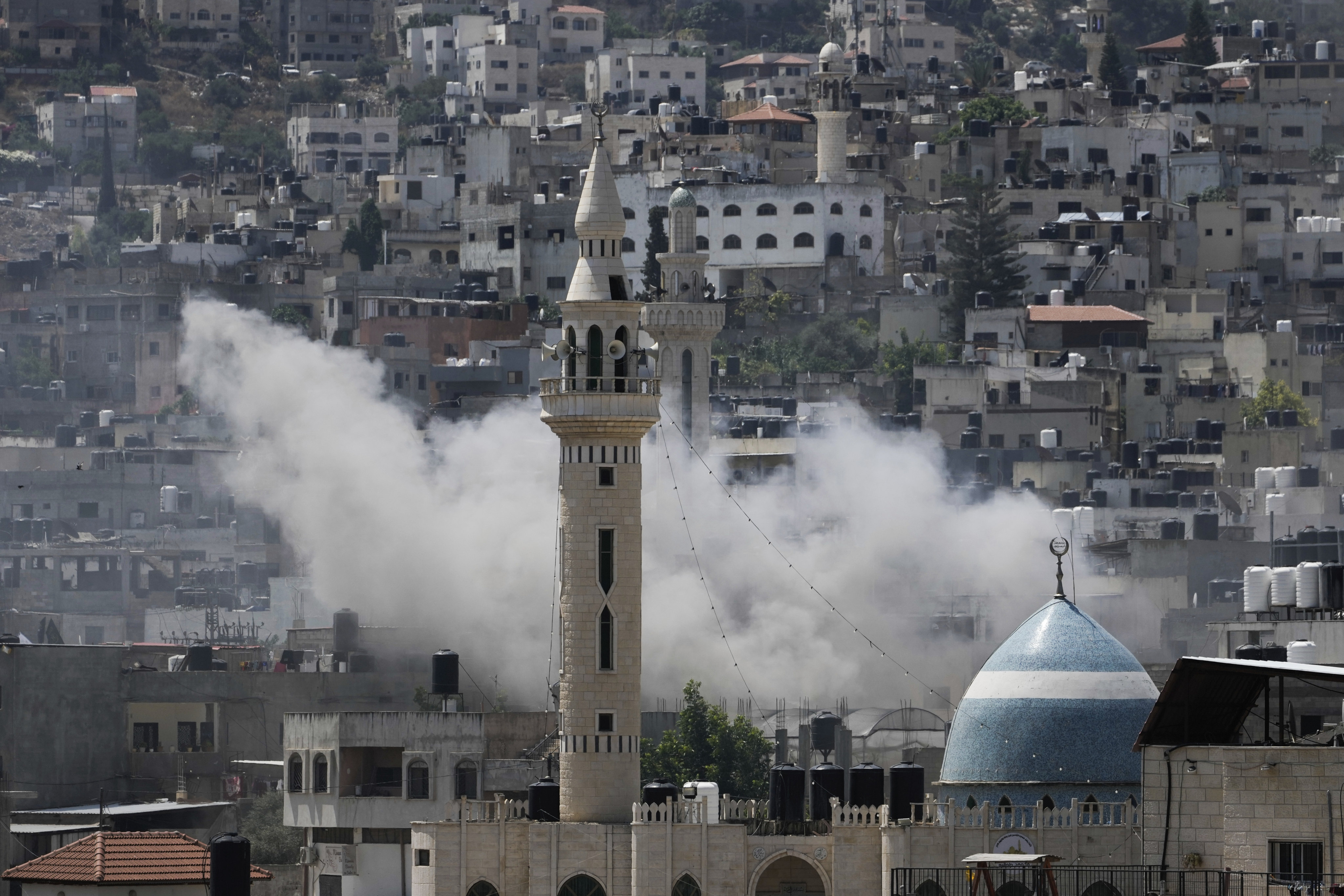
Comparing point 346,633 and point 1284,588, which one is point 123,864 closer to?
point 1284,588

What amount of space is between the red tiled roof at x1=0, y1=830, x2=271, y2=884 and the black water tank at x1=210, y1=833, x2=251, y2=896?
1.47 meters

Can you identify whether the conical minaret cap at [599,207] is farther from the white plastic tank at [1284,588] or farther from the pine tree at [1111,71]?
the pine tree at [1111,71]

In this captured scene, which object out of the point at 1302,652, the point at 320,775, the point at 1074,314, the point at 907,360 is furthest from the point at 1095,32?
the point at 1302,652

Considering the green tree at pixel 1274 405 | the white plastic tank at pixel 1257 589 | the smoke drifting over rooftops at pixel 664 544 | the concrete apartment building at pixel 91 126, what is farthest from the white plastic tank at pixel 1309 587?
the concrete apartment building at pixel 91 126

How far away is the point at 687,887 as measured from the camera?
61.2m

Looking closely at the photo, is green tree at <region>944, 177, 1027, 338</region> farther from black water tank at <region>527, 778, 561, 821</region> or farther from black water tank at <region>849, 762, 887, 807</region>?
black water tank at <region>527, 778, 561, 821</region>

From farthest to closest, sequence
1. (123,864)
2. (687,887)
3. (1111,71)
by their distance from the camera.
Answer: (1111,71), (687,887), (123,864)

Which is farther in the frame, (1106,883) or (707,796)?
(707,796)

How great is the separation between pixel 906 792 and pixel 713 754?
60.8 feet

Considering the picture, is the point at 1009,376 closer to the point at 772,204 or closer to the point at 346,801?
the point at 772,204

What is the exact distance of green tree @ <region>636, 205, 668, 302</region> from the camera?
126438 millimetres

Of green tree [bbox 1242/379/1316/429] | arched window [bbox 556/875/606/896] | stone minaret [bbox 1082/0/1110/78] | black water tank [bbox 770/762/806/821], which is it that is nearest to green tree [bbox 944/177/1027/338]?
green tree [bbox 1242/379/1316/429]

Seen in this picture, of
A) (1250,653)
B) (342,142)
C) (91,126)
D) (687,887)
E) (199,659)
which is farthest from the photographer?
(91,126)

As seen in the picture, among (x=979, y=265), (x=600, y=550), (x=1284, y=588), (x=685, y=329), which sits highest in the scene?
(x=979, y=265)
